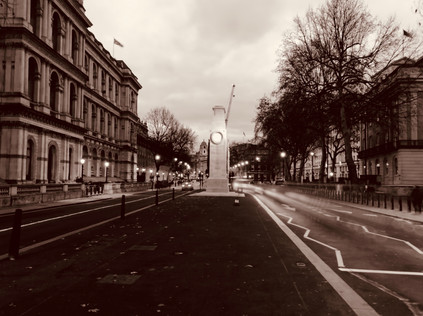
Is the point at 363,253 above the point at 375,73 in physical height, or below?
below

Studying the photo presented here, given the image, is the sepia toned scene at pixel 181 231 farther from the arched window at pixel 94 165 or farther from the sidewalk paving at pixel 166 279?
the arched window at pixel 94 165

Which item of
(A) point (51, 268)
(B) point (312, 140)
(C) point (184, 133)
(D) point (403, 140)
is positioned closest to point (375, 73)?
(D) point (403, 140)

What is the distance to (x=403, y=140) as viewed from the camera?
54.4 m

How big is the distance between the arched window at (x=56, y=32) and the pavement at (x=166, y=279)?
38.7 meters

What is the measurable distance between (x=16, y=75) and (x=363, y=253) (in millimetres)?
35872

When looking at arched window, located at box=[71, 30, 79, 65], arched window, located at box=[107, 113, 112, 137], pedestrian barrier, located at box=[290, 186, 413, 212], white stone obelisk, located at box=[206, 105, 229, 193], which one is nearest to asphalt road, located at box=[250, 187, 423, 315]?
pedestrian barrier, located at box=[290, 186, 413, 212]

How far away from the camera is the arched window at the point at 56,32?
142 feet

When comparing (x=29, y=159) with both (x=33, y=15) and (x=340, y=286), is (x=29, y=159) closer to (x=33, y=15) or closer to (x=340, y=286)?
(x=33, y=15)

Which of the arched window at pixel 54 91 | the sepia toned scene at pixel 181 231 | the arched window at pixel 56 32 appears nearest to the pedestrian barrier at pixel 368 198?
the sepia toned scene at pixel 181 231

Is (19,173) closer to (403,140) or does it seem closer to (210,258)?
(210,258)

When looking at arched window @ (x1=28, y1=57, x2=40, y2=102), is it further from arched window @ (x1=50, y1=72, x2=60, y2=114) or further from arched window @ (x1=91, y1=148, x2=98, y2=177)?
arched window @ (x1=91, y1=148, x2=98, y2=177)

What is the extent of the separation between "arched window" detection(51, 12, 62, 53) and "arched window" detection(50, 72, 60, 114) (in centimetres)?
324

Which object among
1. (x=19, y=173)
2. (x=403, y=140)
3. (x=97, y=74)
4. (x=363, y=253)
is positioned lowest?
(x=363, y=253)

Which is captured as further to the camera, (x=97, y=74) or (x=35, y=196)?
(x=97, y=74)
